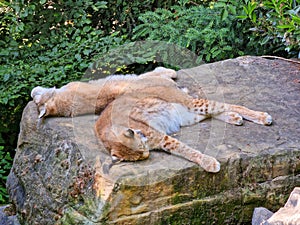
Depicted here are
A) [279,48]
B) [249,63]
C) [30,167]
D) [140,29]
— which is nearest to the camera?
[30,167]

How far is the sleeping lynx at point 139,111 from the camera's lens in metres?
4.04

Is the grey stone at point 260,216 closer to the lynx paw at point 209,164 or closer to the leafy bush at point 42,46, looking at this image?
the lynx paw at point 209,164

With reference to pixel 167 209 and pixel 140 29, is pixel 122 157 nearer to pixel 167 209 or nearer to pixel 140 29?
pixel 167 209

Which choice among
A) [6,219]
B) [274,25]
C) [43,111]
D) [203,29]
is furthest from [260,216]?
[203,29]

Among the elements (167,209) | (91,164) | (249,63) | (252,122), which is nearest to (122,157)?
(91,164)

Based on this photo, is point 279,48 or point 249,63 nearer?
point 249,63

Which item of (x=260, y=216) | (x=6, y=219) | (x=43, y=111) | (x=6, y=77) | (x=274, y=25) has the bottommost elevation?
(x=6, y=219)

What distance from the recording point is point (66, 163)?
171 inches

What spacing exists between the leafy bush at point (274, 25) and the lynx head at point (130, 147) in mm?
2128

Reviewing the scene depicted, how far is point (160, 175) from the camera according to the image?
12.8 feet

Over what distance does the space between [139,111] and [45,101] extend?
0.95 metres

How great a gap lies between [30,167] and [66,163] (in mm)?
639

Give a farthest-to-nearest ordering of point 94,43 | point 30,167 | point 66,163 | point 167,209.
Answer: point 94,43 → point 30,167 → point 66,163 → point 167,209

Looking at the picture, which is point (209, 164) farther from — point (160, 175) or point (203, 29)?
point (203, 29)
